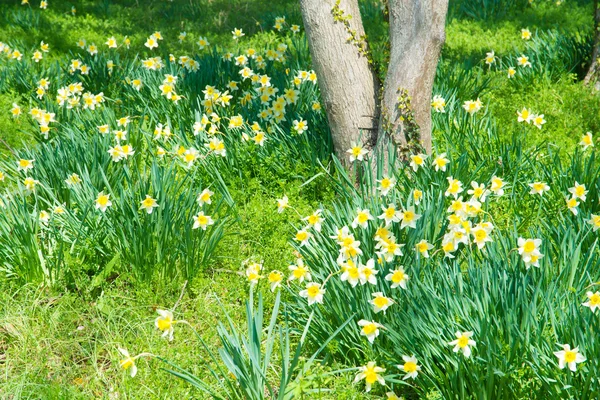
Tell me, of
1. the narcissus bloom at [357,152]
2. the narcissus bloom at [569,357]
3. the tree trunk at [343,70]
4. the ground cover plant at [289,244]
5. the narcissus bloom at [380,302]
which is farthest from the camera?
the tree trunk at [343,70]

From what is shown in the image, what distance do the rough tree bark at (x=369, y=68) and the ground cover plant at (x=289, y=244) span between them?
0.70 feet

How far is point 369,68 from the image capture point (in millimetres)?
3973

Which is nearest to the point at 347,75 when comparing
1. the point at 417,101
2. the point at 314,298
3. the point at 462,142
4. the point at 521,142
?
the point at 417,101

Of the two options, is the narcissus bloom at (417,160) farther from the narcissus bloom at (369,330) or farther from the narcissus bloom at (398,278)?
the narcissus bloom at (369,330)

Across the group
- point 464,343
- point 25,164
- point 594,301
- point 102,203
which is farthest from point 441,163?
point 25,164

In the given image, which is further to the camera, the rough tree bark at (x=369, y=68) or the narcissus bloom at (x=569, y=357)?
the rough tree bark at (x=369, y=68)

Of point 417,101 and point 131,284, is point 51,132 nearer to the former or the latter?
point 131,284

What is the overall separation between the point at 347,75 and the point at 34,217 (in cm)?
192

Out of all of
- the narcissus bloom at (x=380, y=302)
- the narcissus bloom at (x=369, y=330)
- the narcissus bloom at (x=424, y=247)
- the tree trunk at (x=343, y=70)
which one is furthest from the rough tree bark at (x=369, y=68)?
the narcissus bloom at (x=369, y=330)

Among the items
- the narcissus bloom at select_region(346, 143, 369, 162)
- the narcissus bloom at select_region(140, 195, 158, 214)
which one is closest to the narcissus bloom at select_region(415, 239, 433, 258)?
the narcissus bloom at select_region(346, 143, 369, 162)

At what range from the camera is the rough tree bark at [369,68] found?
11.5 feet

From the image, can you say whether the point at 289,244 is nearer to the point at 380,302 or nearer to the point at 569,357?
the point at 380,302

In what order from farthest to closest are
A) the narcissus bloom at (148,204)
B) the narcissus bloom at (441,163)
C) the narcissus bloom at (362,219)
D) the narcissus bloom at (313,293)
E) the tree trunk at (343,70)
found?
1. the tree trunk at (343,70)
2. the narcissus bloom at (441,163)
3. the narcissus bloom at (148,204)
4. the narcissus bloom at (362,219)
5. the narcissus bloom at (313,293)

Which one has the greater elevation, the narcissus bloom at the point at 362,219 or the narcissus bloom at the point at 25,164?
the narcissus bloom at the point at 362,219
